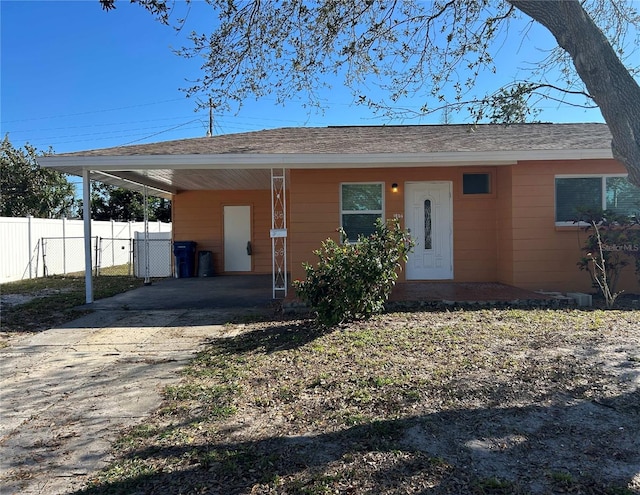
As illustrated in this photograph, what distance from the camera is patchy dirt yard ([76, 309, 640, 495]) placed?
2.56m

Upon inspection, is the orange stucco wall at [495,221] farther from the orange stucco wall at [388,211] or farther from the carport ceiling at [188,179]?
the carport ceiling at [188,179]

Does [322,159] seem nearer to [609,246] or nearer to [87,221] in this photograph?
[87,221]

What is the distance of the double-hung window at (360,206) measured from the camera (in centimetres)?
921

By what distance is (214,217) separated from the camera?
46.6 feet

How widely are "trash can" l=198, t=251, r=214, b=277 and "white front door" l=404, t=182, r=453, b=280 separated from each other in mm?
6872

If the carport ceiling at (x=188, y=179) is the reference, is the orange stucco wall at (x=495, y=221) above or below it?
below

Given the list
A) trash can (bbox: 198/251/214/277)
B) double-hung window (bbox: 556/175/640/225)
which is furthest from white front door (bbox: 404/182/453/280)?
trash can (bbox: 198/251/214/277)

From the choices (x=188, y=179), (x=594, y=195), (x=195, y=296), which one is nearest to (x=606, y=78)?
(x=594, y=195)

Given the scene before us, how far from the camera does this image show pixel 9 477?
270 cm

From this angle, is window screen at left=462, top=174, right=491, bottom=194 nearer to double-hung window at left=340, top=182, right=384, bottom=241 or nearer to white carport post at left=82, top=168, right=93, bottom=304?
double-hung window at left=340, top=182, right=384, bottom=241

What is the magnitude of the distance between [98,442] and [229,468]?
1079 millimetres

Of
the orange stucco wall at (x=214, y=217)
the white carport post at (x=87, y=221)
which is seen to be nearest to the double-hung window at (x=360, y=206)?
the white carport post at (x=87, y=221)

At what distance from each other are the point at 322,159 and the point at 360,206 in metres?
1.60

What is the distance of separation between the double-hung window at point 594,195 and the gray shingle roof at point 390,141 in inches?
27.6
